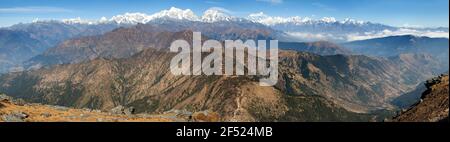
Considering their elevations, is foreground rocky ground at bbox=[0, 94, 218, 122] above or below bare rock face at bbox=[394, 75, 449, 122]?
above

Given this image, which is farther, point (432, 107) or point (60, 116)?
point (432, 107)

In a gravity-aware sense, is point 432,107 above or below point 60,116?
below

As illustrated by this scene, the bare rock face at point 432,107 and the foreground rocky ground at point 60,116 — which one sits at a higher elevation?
the foreground rocky ground at point 60,116

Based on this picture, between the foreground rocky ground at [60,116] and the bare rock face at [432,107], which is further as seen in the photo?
the bare rock face at [432,107]

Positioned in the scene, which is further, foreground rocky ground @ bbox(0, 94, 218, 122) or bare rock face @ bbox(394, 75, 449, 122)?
bare rock face @ bbox(394, 75, 449, 122)
